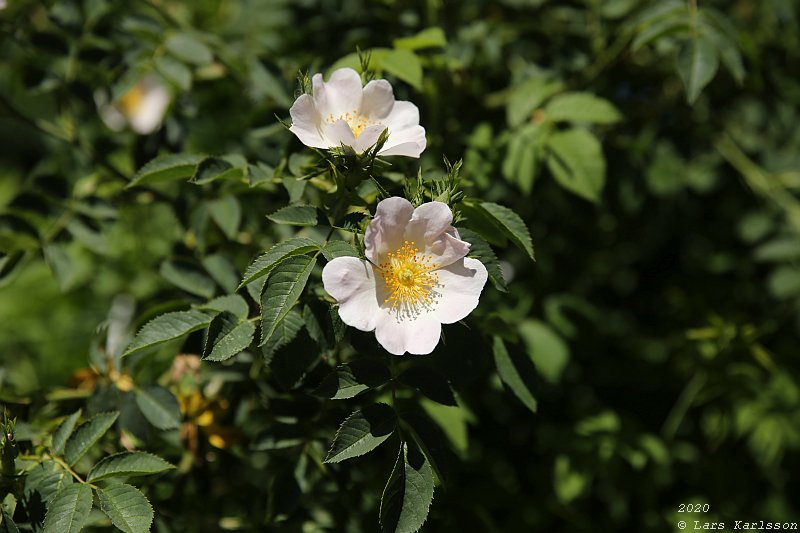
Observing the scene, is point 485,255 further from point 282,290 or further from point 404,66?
point 404,66

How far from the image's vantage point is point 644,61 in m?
2.07

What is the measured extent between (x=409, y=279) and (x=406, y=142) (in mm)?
227

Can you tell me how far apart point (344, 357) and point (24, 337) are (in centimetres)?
148

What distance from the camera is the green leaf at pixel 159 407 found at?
4.37 ft

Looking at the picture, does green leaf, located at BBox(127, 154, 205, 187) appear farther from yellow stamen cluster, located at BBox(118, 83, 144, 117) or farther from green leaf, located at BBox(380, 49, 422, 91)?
yellow stamen cluster, located at BBox(118, 83, 144, 117)

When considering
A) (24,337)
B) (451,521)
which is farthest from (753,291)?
(24,337)

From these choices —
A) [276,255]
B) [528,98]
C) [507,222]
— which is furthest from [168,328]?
[528,98]

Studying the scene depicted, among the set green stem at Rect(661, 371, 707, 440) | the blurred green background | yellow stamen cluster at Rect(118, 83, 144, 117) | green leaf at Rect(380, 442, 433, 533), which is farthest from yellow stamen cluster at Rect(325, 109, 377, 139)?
yellow stamen cluster at Rect(118, 83, 144, 117)

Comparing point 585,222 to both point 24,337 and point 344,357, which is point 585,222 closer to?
point 344,357

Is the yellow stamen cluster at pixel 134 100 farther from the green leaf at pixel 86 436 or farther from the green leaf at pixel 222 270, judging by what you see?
the green leaf at pixel 86 436

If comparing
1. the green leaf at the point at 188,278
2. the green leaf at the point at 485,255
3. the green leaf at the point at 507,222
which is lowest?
the green leaf at the point at 188,278

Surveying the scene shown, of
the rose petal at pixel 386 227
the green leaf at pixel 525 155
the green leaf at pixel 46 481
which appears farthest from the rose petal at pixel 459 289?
the green leaf at pixel 46 481

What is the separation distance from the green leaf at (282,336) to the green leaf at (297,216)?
0.16m

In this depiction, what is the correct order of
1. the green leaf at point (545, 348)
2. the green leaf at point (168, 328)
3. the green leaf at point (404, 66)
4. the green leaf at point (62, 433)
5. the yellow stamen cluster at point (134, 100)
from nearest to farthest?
1. the green leaf at point (168, 328)
2. the green leaf at point (62, 433)
3. the green leaf at point (404, 66)
4. the green leaf at point (545, 348)
5. the yellow stamen cluster at point (134, 100)
